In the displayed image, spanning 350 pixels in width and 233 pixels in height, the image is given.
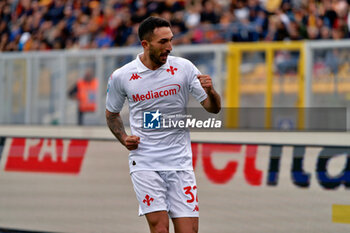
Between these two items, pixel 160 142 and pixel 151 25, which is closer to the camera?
pixel 151 25

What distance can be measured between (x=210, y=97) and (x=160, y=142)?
50 centimetres

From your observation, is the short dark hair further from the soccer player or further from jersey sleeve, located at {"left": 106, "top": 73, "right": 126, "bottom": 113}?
jersey sleeve, located at {"left": 106, "top": 73, "right": 126, "bottom": 113}

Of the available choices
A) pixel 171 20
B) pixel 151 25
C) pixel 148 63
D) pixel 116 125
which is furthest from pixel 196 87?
pixel 171 20

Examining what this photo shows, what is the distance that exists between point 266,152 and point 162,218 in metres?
1.76

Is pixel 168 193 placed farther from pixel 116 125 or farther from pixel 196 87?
pixel 196 87

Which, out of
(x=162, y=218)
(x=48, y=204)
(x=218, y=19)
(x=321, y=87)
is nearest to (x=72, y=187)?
(x=48, y=204)

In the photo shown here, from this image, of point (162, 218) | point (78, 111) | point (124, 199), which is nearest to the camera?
point (162, 218)

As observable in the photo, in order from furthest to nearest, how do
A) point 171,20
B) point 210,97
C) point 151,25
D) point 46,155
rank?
1. point 171,20
2. point 46,155
3. point 151,25
4. point 210,97

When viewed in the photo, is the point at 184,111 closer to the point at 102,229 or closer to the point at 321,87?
the point at 102,229

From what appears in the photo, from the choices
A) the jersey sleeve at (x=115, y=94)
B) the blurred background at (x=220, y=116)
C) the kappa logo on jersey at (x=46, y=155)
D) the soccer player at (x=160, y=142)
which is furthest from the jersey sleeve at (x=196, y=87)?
the kappa logo on jersey at (x=46, y=155)

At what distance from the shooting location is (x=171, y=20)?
594 inches

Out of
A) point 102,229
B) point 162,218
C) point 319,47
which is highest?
point 319,47

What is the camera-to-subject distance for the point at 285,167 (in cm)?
596

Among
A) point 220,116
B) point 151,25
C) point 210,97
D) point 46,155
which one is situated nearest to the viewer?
point 210,97
